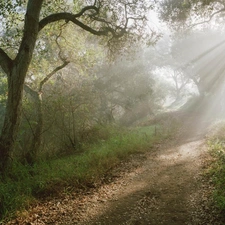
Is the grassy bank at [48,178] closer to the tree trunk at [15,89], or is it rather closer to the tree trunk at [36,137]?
the tree trunk at [15,89]

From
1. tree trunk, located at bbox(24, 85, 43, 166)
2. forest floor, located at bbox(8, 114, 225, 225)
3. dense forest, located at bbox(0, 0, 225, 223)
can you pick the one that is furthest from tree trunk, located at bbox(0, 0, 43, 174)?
forest floor, located at bbox(8, 114, 225, 225)

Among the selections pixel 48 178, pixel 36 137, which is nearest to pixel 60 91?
pixel 36 137

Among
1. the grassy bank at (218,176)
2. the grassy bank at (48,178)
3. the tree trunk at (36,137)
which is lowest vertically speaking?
the grassy bank at (218,176)

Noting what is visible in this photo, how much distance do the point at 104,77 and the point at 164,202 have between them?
1038 inches

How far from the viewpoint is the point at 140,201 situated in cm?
604

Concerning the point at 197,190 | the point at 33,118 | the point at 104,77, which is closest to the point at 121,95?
the point at 104,77

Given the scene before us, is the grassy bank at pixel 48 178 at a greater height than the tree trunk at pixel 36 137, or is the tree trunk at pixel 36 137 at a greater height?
the tree trunk at pixel 36 137

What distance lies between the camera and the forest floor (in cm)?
514

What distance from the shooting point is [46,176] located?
296 inches

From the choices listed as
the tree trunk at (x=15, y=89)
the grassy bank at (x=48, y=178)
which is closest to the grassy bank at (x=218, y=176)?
the grassy bank at (x=48, y=178)

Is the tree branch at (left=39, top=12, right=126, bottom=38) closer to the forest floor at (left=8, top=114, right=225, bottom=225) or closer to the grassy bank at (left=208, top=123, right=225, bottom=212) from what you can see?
the forest floor at (left=8, top=114, right=225, bottom=225)

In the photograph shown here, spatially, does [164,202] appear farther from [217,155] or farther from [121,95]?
[121,95]

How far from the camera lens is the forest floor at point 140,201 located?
514cm

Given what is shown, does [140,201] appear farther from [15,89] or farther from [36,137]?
[36,137]
